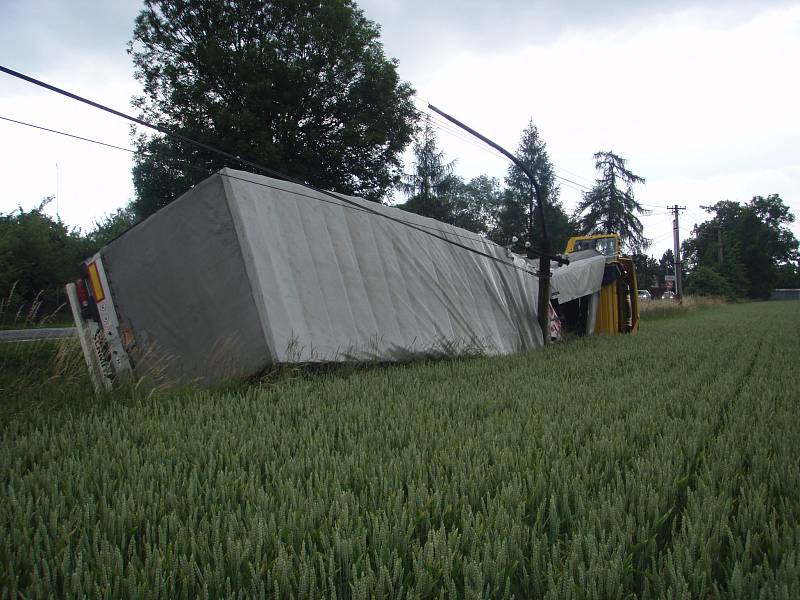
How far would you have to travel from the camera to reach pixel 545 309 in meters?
9.50

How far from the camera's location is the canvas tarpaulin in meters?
5.14

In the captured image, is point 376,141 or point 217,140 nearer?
point 217,140

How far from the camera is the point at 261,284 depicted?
201 inches

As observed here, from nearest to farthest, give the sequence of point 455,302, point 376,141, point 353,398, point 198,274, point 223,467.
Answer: point 223,467 < point 353,398 < point 198,274 < point 455,302 < point 376,141

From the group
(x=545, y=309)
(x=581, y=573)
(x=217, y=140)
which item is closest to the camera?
(x=581, y=573)

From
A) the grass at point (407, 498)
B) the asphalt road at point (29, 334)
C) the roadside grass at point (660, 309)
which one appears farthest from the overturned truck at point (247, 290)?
the roadside grass at point (660, 309)

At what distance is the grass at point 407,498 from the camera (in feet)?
4.78

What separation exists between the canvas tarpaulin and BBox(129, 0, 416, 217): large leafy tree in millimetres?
14823

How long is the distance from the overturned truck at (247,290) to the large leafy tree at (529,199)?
4339 centimetres

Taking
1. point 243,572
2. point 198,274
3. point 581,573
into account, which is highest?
point 198,274

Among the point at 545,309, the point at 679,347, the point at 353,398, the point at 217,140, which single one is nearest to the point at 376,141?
the point at 217,140

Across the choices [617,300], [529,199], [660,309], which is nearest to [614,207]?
[529,199]

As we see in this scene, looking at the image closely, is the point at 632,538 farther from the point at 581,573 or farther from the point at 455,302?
the point at 455,302

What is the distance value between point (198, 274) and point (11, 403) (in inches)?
79.4
